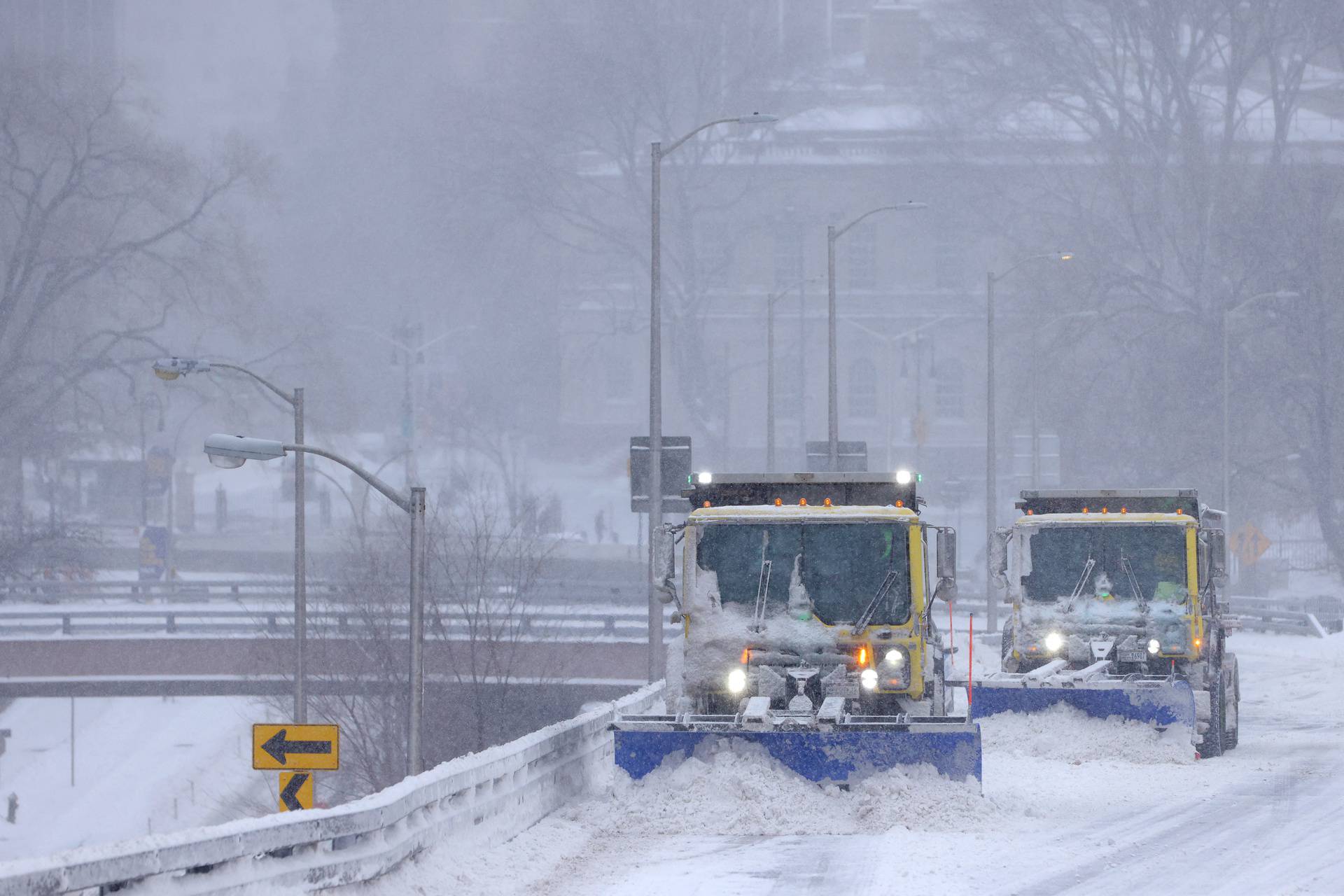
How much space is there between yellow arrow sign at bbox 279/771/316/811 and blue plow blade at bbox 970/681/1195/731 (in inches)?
246

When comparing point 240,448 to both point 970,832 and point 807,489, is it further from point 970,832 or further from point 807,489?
point 970,832

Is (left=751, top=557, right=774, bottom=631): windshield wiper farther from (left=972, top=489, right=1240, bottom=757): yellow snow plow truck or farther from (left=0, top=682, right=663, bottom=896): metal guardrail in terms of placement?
(left=972, top=489, right=1240, bottom=757): yellow snow plow truck

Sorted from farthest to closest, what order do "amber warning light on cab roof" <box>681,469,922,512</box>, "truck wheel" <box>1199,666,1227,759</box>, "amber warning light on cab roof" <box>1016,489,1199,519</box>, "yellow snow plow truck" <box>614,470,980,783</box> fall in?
"amber warning light on cab roof" <box>1016,489,1199,519</box>
"truck wheel" <box>1199,666,1227,759</box>
"amber warning light on cab roof" <box>681,469,922,512</box>
"yellow snow plow truck" <box>614,470,980,783</box>

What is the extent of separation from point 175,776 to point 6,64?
71.4ft

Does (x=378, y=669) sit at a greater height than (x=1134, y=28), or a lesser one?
lesser

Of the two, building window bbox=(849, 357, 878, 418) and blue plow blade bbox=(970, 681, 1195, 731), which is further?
building window bbox=(849, 357, 878, 418)

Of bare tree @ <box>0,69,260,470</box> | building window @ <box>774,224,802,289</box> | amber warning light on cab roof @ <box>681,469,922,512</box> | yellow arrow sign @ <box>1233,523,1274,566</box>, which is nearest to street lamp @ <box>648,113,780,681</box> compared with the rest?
amber warning light on cab roof @ <box>681,469,922,512</box>

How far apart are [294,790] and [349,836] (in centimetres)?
519

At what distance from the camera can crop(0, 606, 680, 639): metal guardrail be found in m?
40.0

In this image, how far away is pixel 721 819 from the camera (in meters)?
14.8

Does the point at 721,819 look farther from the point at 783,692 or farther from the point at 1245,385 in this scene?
the point at 1245,385

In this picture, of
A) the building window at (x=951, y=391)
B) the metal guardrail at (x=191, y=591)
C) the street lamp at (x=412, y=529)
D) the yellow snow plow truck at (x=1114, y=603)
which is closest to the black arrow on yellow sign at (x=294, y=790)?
the street lamp at (x=412, y=529)

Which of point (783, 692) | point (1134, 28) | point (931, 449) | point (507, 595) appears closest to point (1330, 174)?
point (1134, 28)

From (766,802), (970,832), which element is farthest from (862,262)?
(970,832)
